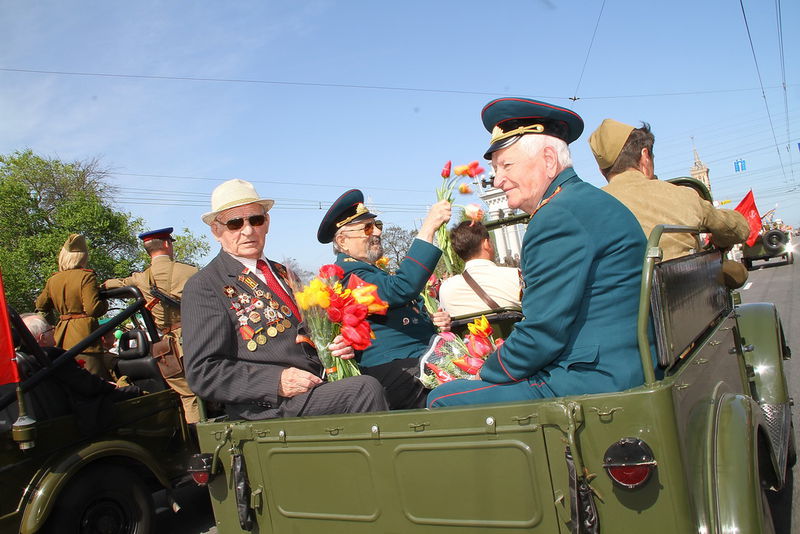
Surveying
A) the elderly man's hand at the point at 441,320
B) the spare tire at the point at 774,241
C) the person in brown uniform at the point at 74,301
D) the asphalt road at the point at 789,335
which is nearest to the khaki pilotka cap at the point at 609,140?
the elderly man's hand at the point at 441,320

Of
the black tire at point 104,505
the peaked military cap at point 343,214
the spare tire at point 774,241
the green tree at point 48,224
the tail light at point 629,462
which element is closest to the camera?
the tail light at point 629,462

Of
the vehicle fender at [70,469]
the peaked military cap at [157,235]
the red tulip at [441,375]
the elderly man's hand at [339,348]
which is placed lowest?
the vehicle fender at [70,469]

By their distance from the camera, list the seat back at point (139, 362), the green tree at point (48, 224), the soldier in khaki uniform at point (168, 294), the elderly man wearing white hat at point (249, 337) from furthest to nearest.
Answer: the green tree at point (48, 224) < the soldier in khaki uniform at point (168, 294) < the seat back at point (139, 362) < the elderly man wearing white hat at point (249, 337)

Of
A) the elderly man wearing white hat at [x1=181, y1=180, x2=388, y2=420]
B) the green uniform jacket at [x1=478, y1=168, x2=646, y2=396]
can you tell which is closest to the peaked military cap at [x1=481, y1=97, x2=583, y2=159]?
Answer: the green uniform jacket at [x1=478, y1=168, x2=646, y2=396]

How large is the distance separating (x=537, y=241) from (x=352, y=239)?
1891 mm

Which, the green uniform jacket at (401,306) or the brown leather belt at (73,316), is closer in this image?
the green uniform jacket at (401,306)

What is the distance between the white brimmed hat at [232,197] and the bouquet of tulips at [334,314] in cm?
61

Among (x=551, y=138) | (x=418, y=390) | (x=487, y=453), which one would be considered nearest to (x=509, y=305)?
(x=418, y=390)

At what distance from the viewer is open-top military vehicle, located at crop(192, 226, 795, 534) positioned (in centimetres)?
177

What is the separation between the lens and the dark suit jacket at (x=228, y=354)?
2.80 m

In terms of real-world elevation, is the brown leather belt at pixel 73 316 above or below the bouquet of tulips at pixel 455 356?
above

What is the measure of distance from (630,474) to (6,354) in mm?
2962

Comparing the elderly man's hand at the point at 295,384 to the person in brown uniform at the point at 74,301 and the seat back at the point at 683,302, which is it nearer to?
the seat back at the point at 683,302

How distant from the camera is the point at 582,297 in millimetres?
2070
